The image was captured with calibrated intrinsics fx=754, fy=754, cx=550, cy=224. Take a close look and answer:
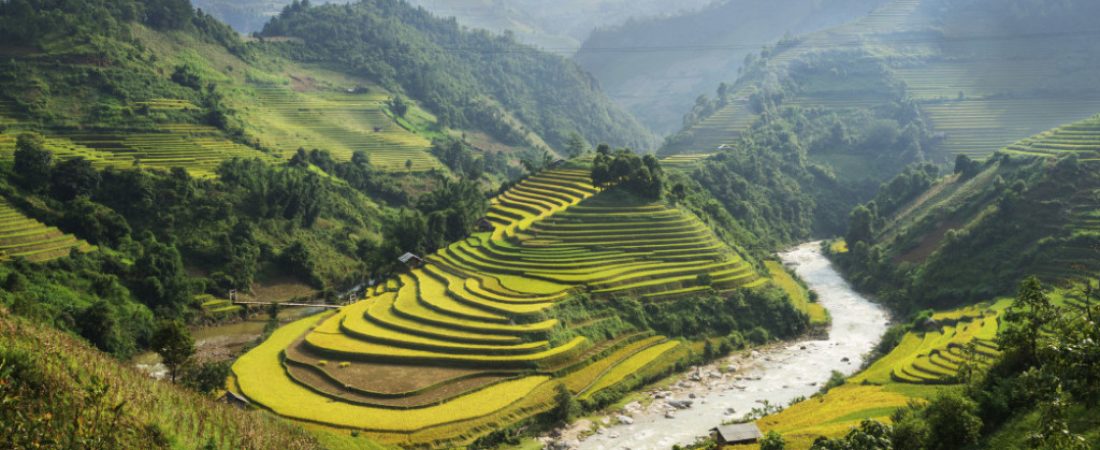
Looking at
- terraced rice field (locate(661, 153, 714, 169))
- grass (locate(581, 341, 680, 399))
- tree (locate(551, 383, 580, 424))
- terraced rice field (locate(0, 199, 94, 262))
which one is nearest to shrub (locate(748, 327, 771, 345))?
grass (locate(581, 341, 680, 399))

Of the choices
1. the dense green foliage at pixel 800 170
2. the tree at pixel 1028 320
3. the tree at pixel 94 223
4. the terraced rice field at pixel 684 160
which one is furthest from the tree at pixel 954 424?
the terraced rice field at pixel 684 160

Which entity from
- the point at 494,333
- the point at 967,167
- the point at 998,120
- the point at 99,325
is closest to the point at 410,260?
the point at 494,333

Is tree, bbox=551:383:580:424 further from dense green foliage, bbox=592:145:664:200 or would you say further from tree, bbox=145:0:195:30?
tree, bbox=145:0:195:30

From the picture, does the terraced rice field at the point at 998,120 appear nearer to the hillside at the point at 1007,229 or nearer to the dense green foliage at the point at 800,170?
the dense green foliage at the point at 800,170

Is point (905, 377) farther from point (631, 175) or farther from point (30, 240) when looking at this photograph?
point (30, 240)

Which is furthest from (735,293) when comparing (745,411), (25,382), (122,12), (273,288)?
(122,12)

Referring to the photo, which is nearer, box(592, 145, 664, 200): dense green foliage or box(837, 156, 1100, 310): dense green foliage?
box(837, 156, 1100, 310): dense green foliage
